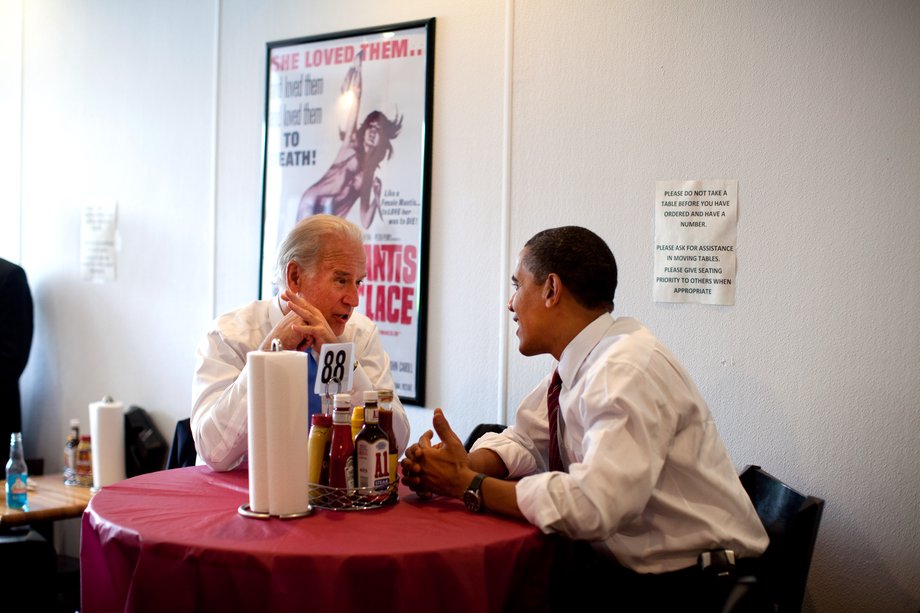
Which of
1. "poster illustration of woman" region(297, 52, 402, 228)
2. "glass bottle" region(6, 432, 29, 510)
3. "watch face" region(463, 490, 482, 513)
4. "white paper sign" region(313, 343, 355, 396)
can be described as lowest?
"glass bottle" region(6, 432, 29, 510)

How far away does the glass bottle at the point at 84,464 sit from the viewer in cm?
422

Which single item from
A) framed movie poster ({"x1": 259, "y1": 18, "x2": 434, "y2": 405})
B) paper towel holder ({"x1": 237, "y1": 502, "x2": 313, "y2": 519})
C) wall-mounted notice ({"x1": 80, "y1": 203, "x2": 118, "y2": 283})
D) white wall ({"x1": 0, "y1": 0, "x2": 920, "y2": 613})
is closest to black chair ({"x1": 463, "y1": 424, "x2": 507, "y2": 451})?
white wall ({"x1": 0, "y1": 0, "x2": 920, "y2": 613})

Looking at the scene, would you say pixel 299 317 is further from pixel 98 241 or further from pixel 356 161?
pixel 98 241

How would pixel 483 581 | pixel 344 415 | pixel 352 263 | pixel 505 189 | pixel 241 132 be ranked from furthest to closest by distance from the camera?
1. pixel 241 132
2. pixel 505 189
3. pixel 352 263
4. pixel 344 415
5. pixel 483 581

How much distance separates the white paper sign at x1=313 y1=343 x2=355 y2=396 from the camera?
2236 mm

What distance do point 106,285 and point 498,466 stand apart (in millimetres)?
3095

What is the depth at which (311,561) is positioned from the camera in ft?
5.67

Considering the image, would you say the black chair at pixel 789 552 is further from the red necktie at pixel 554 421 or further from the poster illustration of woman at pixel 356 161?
the poster illustration of woman at pixel 356 161

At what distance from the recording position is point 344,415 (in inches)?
82.3

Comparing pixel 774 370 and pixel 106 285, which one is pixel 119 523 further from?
pixel 106 285

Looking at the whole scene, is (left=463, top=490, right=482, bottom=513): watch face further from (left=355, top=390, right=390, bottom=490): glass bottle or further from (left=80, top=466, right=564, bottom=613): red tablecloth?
(left=355, top=390, right=390, bottom=490): glass bottle

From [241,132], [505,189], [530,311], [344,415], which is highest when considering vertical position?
[241,132]

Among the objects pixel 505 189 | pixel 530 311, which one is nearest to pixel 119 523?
pixel 530 311

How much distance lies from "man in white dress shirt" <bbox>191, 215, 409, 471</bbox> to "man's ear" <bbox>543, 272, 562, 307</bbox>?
62cm
